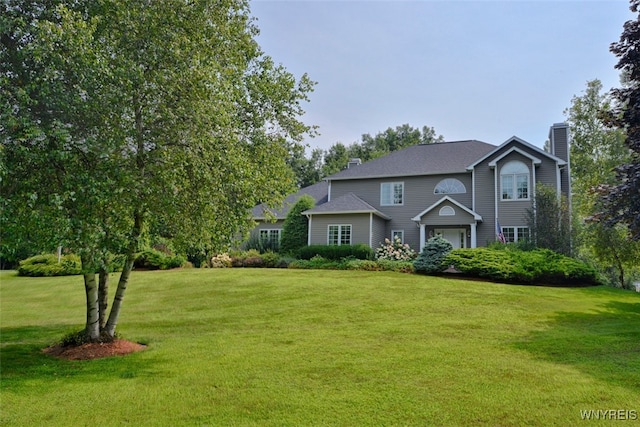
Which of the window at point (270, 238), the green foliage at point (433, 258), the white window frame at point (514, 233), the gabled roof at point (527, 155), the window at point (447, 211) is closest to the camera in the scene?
the green foliage at point (433, 258)

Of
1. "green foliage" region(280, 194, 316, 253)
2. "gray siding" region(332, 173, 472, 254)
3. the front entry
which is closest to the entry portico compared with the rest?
the front entry

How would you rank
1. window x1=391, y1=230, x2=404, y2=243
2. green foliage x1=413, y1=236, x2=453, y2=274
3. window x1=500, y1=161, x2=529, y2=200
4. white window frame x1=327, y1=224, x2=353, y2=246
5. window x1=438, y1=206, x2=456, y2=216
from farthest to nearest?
1. window x1=391, y1=230, x2=404, y2=243
2. white window frame x1=327, y1=224, x2=353, y2=246
3. window x1=438, y1=206, x2=456, y2=216
4. window x1=500, y1=161, x2=529, y2=200
5. green foliage x1=413, y1=236, x2=453, y2=274

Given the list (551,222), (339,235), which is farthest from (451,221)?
(339,235)

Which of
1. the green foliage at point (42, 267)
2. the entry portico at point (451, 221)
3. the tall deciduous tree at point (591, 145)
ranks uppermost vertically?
the tall deciduous tree at point (591, 145)

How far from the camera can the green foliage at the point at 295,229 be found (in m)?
23.4

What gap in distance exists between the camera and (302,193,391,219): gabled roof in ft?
73.6

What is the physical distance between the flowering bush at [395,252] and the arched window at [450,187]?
4.27 metres

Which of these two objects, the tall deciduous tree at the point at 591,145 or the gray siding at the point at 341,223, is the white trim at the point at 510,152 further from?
the gray siding at the point at 341,223

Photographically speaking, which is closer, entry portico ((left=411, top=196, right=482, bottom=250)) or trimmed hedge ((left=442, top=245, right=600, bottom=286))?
trimmed hedge ((left=442, top=245, right=600, bottom=286))

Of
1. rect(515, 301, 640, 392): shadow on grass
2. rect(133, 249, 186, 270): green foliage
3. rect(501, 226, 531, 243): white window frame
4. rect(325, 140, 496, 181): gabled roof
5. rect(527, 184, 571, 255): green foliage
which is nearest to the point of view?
rect(515, 301, 640, 392): shadow on grass

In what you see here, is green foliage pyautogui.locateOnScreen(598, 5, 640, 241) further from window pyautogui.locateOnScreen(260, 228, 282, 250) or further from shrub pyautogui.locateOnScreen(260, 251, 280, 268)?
window pyautogui.locateOnScreen(260, 228, 282, 250)

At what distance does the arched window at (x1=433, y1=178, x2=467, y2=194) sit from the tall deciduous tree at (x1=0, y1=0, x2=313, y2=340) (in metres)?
16.8

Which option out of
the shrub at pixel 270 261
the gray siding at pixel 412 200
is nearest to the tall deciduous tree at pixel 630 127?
the gray siding at pixel 412 200

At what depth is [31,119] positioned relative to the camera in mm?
6078
